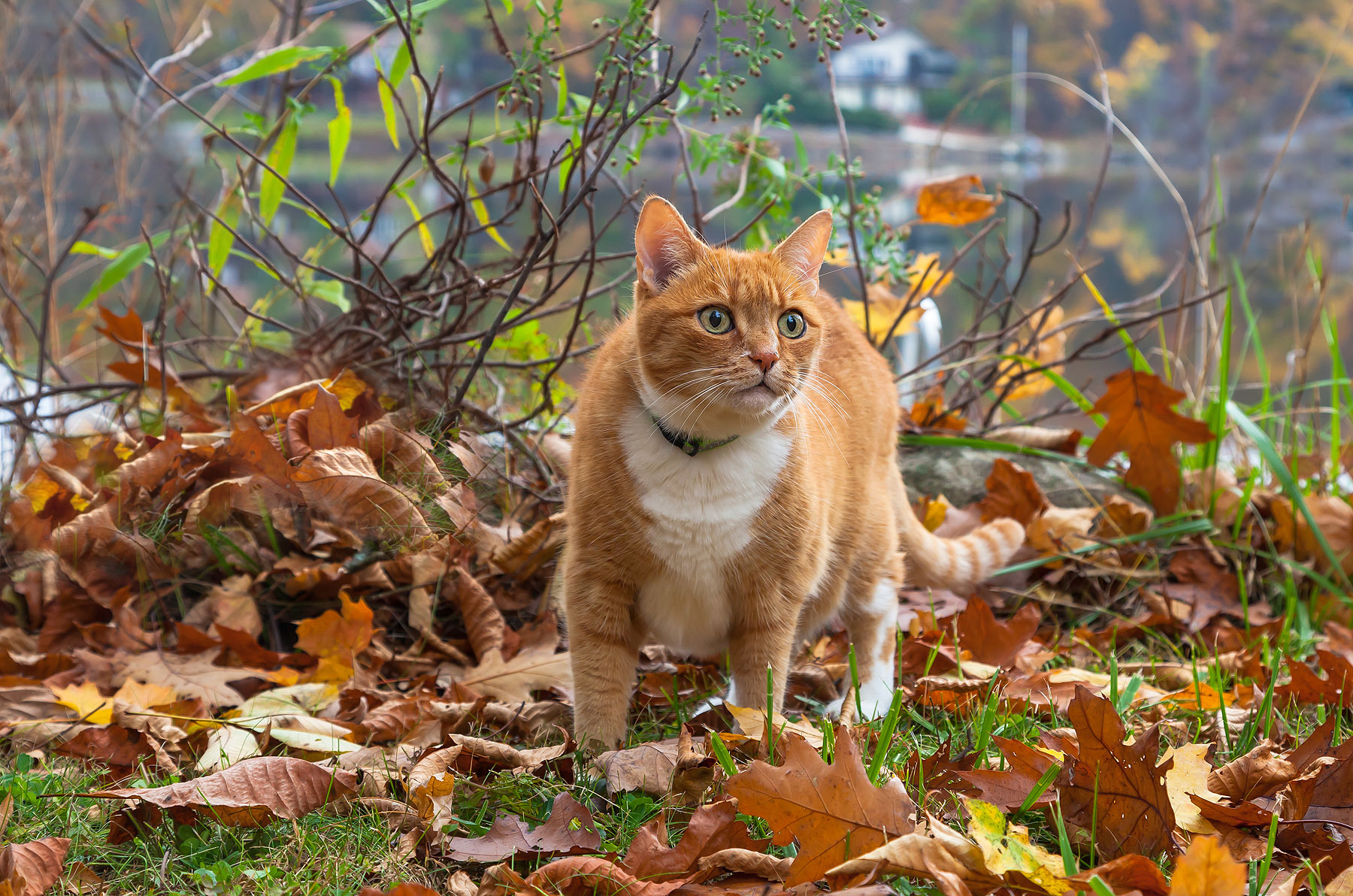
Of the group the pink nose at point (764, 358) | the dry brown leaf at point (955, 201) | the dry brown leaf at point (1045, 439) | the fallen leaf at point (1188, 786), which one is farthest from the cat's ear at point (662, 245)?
the dry brown leaf at point (1045, 439)

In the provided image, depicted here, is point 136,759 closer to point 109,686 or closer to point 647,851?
point 109,686

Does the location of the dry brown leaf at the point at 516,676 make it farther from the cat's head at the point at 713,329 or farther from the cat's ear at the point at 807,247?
the cat's ear at the point at 807,247

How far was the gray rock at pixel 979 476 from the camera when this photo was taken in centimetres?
315

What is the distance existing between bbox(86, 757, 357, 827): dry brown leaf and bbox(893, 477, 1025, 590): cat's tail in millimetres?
1484

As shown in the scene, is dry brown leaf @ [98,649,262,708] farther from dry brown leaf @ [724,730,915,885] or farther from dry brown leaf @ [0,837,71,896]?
dry brown leaf @ [724,730,915,885]

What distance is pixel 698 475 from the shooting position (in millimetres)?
1842

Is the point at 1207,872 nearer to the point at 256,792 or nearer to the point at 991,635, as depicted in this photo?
the point at 991,635

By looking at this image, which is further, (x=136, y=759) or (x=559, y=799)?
(x=136, y=759)

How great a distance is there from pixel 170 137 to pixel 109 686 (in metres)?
4.66

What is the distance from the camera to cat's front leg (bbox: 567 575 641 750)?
1.85m

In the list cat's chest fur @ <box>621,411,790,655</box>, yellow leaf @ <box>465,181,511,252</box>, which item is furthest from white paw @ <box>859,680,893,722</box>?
yellow leaf @ <box>465,181,511,252</box>

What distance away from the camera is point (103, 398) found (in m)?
2.73

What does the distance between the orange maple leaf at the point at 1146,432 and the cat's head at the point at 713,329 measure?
142cm

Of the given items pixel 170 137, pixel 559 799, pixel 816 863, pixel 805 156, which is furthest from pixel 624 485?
pixel 170 137
